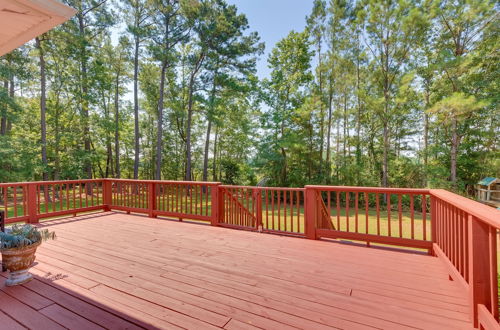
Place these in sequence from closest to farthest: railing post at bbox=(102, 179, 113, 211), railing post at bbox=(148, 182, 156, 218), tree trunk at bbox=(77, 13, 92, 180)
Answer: railing post at bbox=(148, 182, 156, 218)
railing post at bbox=(102, 179, 113, 211)
tree trunk at bbox=(77, 13, 92, 180)

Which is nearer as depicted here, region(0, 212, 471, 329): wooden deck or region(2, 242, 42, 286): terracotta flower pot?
region(0, 212, 471, 329): wooden deck

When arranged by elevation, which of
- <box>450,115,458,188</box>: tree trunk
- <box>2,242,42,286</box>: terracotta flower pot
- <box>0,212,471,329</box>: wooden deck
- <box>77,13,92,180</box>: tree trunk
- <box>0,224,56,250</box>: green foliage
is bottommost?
<box>0,212,471,329</box>: wooden deck

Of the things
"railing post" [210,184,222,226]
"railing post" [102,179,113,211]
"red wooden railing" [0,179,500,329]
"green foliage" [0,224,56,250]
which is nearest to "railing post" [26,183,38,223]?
"red wooden railing" [0,179,500,329]

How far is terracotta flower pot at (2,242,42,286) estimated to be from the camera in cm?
203

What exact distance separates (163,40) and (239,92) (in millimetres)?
4844

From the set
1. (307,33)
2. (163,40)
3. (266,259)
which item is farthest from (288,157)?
(266,259)

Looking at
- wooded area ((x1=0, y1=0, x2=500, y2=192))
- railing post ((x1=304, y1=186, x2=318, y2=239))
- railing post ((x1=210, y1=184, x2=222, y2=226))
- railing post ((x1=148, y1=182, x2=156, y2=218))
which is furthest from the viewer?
wooded area ((x1=0, y1=0, x2=500, y2=192))

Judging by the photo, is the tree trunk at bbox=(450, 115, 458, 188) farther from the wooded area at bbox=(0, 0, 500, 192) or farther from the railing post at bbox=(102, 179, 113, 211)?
the railing post at bbox=(102, 179, 113, 211)

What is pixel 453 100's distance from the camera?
8570 mm

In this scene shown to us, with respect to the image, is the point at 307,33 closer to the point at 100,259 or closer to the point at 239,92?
the point at 239,92

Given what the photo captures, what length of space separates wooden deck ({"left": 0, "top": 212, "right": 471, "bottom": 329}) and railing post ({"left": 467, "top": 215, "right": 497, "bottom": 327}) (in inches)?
11.7

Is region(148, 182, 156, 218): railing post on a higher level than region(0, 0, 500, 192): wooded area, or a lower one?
lower

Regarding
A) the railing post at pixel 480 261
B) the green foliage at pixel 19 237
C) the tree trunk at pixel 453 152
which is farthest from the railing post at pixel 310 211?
the tree trunk at pixel 453 152

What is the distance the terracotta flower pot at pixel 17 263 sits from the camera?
2.03 metres
